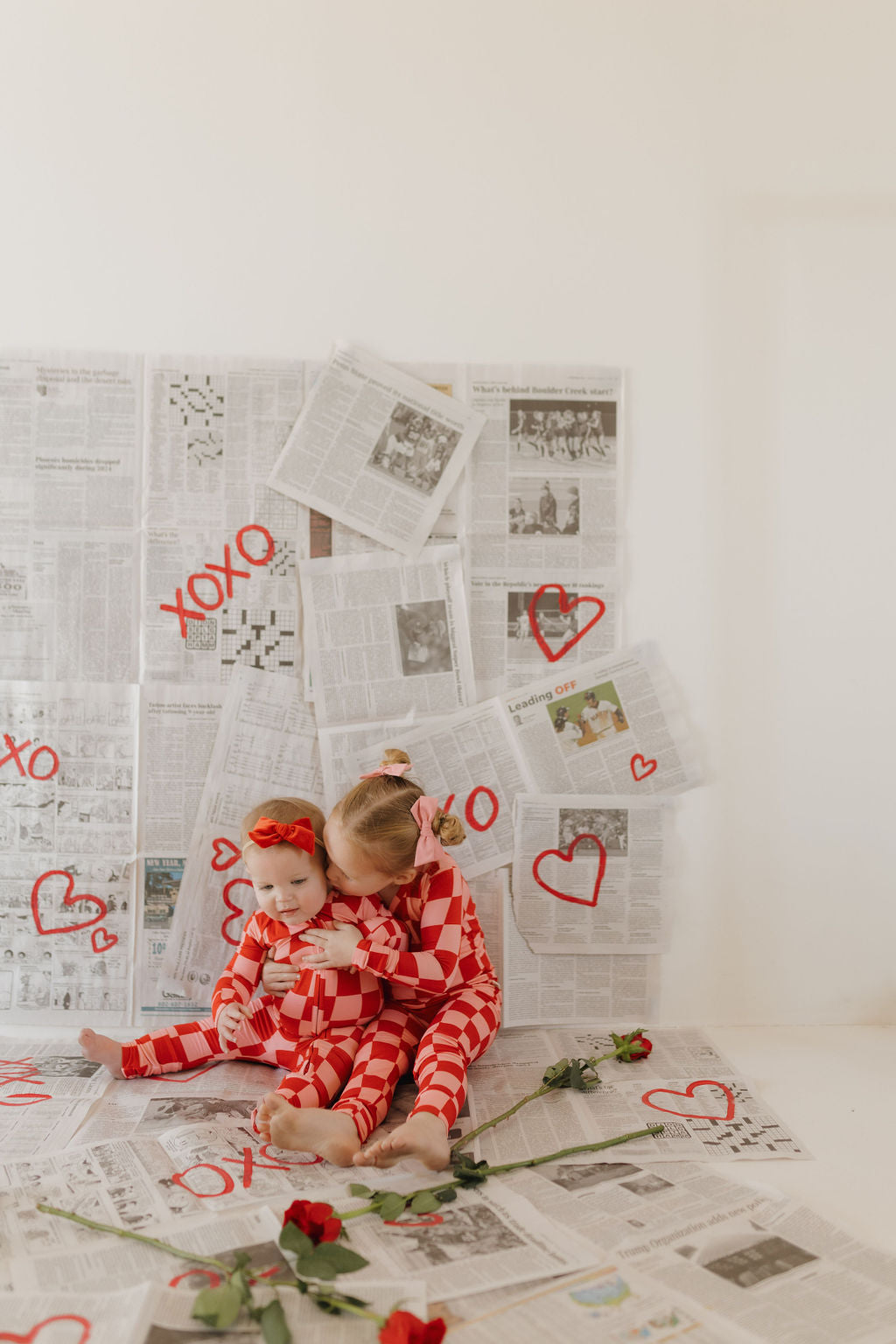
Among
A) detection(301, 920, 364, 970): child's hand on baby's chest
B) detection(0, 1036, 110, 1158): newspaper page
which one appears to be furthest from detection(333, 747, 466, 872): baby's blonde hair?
detection(0, 1036, 110, 1158): newspaper page

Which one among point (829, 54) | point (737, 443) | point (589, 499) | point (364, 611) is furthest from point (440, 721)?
point (829, 54)

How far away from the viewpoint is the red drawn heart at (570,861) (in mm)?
1686

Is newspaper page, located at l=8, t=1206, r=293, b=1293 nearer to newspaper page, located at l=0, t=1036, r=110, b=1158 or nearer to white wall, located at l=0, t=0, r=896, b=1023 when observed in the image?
newspaper page, located at l=0, t=1036, r=110, b=1158

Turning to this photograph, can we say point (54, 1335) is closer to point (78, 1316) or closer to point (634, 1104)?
point (78, 1316)

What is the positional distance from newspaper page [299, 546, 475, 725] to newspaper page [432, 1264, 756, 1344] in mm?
913

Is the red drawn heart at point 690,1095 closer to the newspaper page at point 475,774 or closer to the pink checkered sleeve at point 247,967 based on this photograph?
the newspaper page at point 475,774

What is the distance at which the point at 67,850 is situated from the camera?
1.68m

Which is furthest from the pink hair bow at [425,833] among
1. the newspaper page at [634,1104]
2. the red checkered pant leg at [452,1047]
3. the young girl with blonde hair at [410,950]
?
the newspaper page at [634,1104]

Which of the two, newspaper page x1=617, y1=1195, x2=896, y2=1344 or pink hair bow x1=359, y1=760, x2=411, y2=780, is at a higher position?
pink hair bow x1=359, y1=760, x2=411, y2=780

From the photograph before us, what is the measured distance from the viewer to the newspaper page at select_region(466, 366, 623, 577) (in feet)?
5.50

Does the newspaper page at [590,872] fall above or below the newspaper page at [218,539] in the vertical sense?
below

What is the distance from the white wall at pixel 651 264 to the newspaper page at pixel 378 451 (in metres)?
0.08

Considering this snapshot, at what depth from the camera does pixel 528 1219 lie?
1.10 m

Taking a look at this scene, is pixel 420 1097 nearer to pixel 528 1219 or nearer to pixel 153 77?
pixel 528 1219
